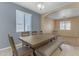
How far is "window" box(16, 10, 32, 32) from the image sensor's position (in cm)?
165

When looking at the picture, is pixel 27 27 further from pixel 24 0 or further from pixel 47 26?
pixel 24 0

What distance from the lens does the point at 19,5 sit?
1604 mm

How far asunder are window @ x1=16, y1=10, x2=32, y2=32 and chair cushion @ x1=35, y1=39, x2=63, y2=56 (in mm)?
456

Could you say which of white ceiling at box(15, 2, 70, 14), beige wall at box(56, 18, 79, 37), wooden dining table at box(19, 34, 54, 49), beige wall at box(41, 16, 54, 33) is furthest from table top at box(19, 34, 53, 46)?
white ceiling at box(15, 2, 70, 14)

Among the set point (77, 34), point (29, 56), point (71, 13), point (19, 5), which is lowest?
point (29, 56)

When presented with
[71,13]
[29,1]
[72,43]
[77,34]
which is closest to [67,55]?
[72,43]

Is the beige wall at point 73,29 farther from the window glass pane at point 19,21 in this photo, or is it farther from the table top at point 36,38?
the window glass pane at point 19,21

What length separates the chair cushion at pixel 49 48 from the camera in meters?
1.64

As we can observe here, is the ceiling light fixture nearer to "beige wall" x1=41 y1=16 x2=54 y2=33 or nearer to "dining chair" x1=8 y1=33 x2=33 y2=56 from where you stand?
"beige wall" x1=41 y1=16 x2=54 y2=33

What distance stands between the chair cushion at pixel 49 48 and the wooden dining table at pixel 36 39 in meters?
0.08

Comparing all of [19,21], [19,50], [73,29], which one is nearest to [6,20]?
[19,21]

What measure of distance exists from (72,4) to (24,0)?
865 millimetres

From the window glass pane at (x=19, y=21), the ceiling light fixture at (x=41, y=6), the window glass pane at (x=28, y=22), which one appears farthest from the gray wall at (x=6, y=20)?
the ceiling light fixture at (x=41, y=6)

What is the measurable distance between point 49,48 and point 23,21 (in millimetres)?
727
